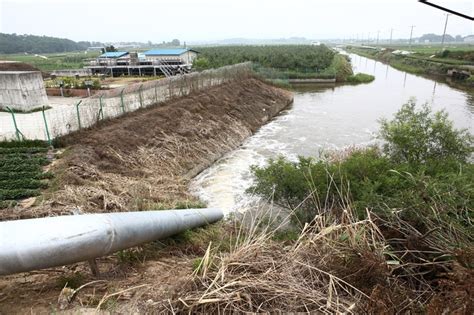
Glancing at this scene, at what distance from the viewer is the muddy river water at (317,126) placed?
14.1 m

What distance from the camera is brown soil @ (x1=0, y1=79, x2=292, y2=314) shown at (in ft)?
13.3

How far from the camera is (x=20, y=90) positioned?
1681 centimetres

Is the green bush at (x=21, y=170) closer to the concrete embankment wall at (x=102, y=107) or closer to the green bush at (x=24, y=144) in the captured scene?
the green bush at (x=24, y=144)

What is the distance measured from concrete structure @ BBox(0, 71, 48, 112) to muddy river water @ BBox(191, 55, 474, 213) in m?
10.6

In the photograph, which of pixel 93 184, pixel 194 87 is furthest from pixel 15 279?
pixel 194 87

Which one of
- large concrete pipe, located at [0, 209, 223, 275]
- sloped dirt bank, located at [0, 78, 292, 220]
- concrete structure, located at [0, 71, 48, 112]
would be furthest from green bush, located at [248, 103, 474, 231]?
concrete structure, located at [0, 71, 48, 112]

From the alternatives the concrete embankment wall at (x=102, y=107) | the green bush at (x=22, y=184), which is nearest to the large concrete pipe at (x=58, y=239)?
the green bush at (x=22, y=184)

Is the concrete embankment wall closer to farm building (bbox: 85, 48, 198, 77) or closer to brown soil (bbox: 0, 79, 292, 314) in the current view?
brown soil (bbox: 0, 79, 292, 314)

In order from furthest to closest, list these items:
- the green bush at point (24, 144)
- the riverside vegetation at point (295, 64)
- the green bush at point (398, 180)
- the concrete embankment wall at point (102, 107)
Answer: the riverside vegetation at point (295, 64), the concrete embankment wall at point (102, 107), the green bush at point (24, 144), the green bush at point (398, 180)

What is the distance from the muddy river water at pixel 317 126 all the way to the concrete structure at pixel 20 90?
10.6 metres

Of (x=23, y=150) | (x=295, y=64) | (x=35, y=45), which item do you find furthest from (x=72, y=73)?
(x=35, y=45)

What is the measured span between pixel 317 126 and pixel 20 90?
19.1 metres

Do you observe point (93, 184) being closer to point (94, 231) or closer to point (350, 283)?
point (94, 231)

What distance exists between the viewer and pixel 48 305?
3.82 metres
